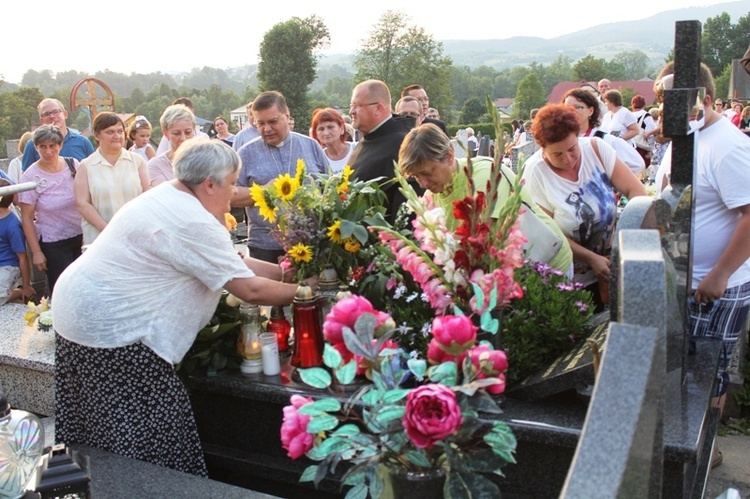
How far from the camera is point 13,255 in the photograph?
236 inches

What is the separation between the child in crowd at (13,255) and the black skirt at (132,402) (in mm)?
3268

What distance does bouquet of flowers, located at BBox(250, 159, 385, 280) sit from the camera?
3111mm

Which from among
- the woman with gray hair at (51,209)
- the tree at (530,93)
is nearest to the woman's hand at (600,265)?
the woman with gray hair at (51,209)

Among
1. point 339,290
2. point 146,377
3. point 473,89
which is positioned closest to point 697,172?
point 339,290

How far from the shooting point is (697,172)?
2.98 m

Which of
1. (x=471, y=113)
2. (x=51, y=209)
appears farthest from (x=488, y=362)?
(x=471, y=113)

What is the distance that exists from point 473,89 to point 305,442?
120136 mm

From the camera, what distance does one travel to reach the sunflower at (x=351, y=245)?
313cm

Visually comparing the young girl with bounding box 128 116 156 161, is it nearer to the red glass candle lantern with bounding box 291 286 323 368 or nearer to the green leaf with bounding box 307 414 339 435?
the red glass candle lantern with bounding box 291 286 323 368

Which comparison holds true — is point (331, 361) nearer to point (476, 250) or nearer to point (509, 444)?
point (509, 444)

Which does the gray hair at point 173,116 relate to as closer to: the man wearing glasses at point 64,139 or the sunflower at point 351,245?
the man wearing glasses at point 64,139

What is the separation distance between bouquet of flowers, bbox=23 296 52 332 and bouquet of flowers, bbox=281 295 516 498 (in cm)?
305

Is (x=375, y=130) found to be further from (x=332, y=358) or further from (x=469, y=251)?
(x=332, y=358)

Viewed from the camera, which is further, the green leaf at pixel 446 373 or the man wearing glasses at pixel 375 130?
the man wearing glasses at pixel 375 130
